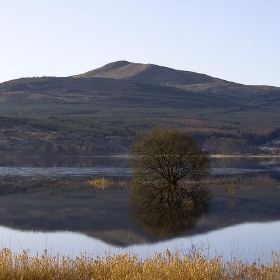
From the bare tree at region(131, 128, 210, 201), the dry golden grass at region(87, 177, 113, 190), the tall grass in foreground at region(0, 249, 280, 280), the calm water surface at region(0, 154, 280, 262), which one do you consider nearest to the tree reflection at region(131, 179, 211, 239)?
the calm water surface at region(0, 154, 280, 262)

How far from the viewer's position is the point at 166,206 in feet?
141

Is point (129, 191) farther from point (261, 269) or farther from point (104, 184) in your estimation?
point (261, 269)

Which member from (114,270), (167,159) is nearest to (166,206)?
(167,159)

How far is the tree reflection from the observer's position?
35.0 metres

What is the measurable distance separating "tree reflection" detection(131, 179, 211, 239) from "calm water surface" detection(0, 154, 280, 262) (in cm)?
13

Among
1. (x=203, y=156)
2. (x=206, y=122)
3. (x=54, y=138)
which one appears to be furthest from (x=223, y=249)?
(x=206, y=122)

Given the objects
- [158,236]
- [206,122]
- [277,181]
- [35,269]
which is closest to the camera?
[35,269]

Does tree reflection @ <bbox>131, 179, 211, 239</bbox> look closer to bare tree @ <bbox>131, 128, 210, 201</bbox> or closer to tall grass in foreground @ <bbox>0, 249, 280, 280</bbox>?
bare tree @ <bbox>131, 128, 210, 201</bbox>

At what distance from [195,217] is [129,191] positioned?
49.2 ft

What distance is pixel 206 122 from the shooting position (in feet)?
618

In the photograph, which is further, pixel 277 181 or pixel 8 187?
pixel 277 181

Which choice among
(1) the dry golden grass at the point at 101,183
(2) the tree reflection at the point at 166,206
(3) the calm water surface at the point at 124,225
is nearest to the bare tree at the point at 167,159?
(2) the tree reflection at the point at 166,206

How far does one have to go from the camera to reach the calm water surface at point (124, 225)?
93.1 ft

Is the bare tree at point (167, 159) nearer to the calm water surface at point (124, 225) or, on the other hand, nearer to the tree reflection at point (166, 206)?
the tree reflection at point (166, 206)
